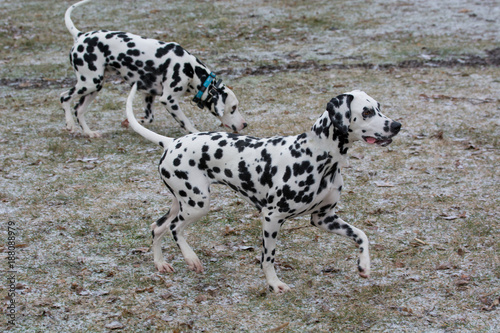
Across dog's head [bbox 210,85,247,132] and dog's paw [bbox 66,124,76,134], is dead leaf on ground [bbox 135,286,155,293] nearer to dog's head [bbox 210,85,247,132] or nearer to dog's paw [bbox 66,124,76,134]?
dog's head [bbox 210,85,247,132]

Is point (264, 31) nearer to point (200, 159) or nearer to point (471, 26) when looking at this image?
point (471, 26)

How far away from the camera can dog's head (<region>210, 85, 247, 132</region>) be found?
7660mm

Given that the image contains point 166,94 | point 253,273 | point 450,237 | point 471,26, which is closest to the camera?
point 253,273

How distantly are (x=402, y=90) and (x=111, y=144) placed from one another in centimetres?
493

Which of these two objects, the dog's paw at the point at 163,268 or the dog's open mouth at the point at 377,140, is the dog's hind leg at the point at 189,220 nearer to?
the dog's paw at the point at 163,268

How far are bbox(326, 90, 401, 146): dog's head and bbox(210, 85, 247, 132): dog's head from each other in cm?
353

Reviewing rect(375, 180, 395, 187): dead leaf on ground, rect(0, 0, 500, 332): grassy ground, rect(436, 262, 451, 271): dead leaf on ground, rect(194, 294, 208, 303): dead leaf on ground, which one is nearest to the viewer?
→ rect(0, 0, 500, 332): grassy ground

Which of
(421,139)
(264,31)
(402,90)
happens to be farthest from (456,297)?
(264,31)

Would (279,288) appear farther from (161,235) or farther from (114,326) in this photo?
(114,326)

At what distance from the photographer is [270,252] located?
4.61m

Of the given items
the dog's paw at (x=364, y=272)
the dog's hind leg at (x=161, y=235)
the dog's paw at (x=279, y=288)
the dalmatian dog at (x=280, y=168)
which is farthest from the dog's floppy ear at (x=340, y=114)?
the dog's hind leg at (x=161, y=235)

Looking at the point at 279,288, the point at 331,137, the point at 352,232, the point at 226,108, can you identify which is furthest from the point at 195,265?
the point at 226,108

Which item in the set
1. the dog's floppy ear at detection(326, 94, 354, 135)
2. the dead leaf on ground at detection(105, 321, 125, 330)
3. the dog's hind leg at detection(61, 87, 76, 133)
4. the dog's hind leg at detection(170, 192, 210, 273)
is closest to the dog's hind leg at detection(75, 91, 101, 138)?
the dog's hind leg at detection(61, 87, 76, 133)

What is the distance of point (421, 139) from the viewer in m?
7.91
